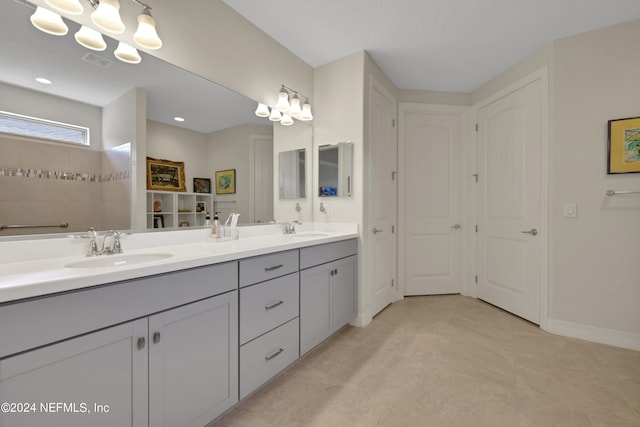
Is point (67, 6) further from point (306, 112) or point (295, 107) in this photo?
point (306, 112)

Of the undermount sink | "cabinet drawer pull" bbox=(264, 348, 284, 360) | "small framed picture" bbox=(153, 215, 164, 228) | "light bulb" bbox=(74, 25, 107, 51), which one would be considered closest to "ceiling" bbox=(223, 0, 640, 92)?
"light bulb" bbox=(74, 25, 107, 51)

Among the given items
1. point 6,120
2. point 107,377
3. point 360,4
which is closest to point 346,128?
point 360,4

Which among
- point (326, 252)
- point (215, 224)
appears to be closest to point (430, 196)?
point (326, 252)

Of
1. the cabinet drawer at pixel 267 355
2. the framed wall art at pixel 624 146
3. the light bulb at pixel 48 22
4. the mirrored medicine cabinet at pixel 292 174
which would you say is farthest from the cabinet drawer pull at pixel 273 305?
the framed wall art at pixel 624 146

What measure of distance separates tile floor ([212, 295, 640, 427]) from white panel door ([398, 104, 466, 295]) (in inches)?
37.9

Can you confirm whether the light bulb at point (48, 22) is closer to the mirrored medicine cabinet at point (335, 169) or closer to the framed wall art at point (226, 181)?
the framed wall art at point (226, 181)

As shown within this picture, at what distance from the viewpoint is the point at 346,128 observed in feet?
8.43

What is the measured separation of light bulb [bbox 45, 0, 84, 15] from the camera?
117 centimetres

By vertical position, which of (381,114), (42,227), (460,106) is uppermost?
(460,106)

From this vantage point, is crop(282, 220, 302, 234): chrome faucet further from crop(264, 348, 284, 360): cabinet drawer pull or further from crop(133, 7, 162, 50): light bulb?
crop(133, 7, 162, 50): light bulb

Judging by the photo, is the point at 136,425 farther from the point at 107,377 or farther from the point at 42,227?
the point at 42,227

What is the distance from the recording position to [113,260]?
1.25m

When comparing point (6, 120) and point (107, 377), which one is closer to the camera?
point (107, 377)

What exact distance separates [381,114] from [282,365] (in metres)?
2.41
